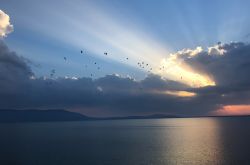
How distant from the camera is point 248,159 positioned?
117625 millimetres

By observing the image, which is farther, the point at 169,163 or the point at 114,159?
the point at 114,159

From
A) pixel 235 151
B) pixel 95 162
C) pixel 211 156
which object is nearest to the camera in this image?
pixel 95 162

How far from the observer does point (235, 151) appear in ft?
465

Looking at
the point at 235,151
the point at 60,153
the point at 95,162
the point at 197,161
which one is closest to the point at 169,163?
the point at 197,161

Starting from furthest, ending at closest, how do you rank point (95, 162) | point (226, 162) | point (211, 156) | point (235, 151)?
1. point (235, 151)
2. point (211, 156)
3. point (95, 162)
4. point (226, 162)

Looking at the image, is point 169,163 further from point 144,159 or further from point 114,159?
point 114,159

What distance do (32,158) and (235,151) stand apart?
91.0m

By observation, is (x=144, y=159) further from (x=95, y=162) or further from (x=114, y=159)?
(x=95, y=162)

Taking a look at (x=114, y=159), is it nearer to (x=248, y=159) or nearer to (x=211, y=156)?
(x=211, y=156)

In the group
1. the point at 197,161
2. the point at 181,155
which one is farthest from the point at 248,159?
the point at 181,155

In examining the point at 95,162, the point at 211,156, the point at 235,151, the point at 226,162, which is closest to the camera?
the point at 226,162

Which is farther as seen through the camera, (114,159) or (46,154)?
(46,154)

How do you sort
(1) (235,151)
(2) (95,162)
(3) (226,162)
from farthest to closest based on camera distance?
(1) (235,151)
(2) (95,162)
(3) (226,162)

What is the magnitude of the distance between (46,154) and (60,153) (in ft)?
21.5
